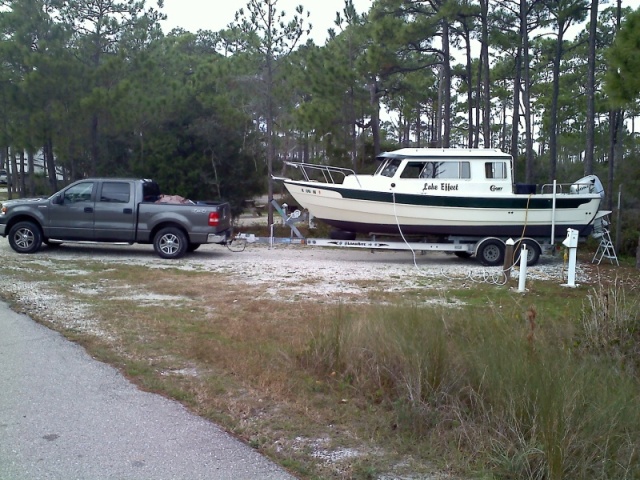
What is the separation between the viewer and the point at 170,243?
16.2 metres

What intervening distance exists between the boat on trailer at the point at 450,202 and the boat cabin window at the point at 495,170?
24 mm

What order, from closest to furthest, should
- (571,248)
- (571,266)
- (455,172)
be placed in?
(571,248)
(571,266)
(455,172)

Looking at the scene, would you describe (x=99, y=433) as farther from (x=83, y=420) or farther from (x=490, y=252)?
(x=490, y=252)

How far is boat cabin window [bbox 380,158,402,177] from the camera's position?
16.6 metres

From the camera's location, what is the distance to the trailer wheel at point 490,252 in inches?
649

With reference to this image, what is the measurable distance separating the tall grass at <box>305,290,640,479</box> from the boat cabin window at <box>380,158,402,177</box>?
9468mm

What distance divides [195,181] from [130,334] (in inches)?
637

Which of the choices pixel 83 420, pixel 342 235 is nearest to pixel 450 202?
pixel 342 235

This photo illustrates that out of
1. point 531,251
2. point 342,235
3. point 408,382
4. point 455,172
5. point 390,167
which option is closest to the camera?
point 408,382

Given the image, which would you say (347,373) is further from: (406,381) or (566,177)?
(566,177)

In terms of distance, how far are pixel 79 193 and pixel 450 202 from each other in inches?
341

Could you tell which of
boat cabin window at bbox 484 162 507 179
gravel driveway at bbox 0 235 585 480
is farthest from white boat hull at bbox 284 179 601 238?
gravel driveway at bbox 0 235 585 480

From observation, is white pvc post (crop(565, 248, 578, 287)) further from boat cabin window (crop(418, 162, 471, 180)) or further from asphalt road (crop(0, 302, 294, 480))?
asphalt road (crop(0, 302, 294, 480))

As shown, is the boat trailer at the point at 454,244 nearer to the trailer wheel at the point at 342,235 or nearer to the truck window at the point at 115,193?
the trailer wheel at the point at 342,235
